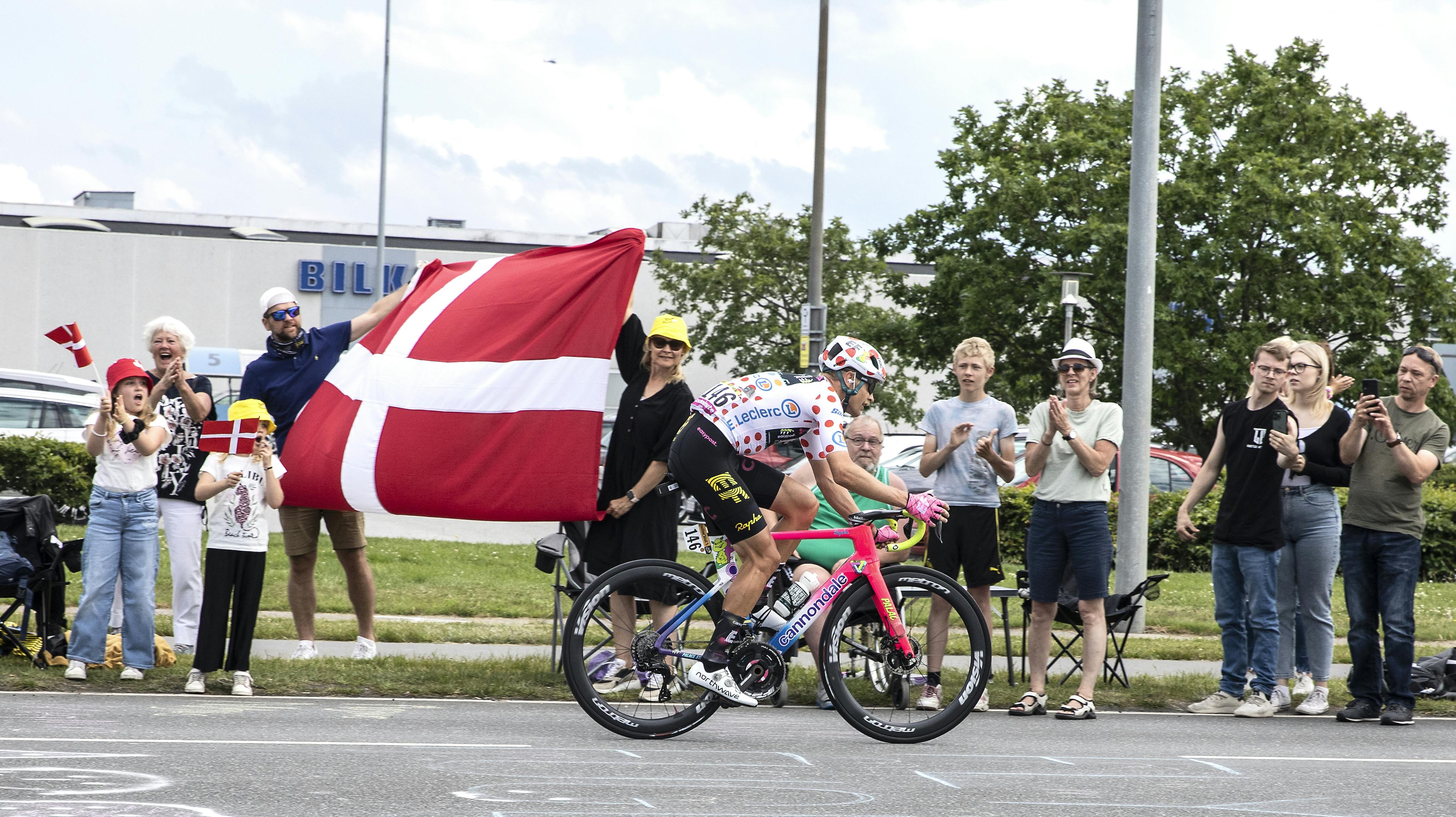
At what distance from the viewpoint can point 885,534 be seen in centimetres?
721

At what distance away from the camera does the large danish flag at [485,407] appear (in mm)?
9125

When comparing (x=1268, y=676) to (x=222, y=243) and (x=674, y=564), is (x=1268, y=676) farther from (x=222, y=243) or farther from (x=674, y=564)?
(x=222, y=243)

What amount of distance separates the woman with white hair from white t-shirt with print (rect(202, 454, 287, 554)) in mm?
683

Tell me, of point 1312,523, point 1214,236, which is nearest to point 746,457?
point 1312,523

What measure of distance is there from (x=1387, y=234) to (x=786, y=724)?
25948mm

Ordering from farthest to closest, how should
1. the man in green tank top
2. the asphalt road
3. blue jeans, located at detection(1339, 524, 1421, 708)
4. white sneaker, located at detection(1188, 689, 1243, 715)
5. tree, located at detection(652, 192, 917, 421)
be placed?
1. tree, located at detection(652, 192, 917, 421)
2. white sneaker, located at detection(1188, 689, 1243, 715)
3. blue jeans, located at detection(1339, 524, 1421, 708)
4. the man in green tank top
5. the asphalt road

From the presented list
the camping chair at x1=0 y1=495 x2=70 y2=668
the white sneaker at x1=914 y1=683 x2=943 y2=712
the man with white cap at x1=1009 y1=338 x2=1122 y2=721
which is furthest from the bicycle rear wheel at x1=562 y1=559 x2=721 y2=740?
the camping chair at x1=0 y1=495 x2=70 y2=668

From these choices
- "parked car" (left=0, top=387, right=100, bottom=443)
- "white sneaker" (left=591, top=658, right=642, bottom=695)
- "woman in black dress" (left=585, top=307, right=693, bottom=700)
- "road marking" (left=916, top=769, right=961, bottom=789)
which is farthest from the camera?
"parked car" (left=0, top=387, right=100, bottom=443)

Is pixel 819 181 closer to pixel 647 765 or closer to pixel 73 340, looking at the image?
pixel 73 340

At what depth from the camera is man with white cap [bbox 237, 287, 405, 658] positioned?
9.07 m

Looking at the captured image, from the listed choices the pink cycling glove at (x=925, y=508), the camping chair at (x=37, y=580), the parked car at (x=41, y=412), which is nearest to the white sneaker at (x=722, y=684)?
the pink cycling glove at (x=925, y=508)

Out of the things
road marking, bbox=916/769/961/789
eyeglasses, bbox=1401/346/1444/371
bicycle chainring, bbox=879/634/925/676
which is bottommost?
road marking, bbox=916/769/961/789

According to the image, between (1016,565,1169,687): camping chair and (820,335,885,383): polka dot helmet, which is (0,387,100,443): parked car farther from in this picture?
(820,335,885,383): polka dot helmet

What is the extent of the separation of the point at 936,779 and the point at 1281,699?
3322 millimetres
